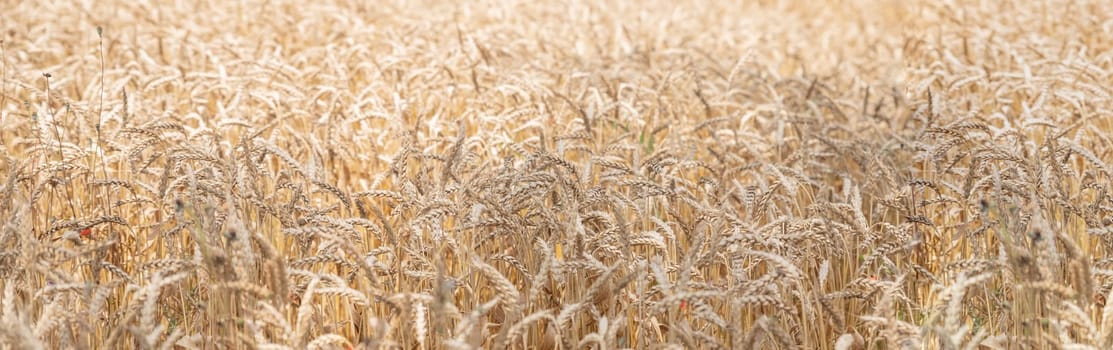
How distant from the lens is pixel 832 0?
10.5 m

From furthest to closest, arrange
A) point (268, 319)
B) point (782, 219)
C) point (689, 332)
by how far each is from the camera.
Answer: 1. point (782, 219)
2. point (689, 332)
3. point (268, 319)

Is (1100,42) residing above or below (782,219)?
→ above

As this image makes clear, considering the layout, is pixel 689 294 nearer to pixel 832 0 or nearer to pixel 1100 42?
pixel 1100 42

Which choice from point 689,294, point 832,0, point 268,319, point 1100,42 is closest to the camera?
point 268,319

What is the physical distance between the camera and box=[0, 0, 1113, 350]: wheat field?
1.82 m

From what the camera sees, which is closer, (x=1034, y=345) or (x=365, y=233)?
(x=1034, y=345)

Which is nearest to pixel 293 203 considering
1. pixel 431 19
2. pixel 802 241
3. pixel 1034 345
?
pixel 802 241

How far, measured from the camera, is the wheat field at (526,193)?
71.6 inches

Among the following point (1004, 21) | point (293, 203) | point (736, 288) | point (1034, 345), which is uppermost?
point (1004, 21)

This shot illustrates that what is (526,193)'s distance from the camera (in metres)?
2.41

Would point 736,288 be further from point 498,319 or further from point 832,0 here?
point 832,0

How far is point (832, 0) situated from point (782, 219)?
349 inches

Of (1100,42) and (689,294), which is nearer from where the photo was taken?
(689,294)

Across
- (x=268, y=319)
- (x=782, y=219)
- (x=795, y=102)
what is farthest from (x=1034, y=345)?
(x=795, y=102)
